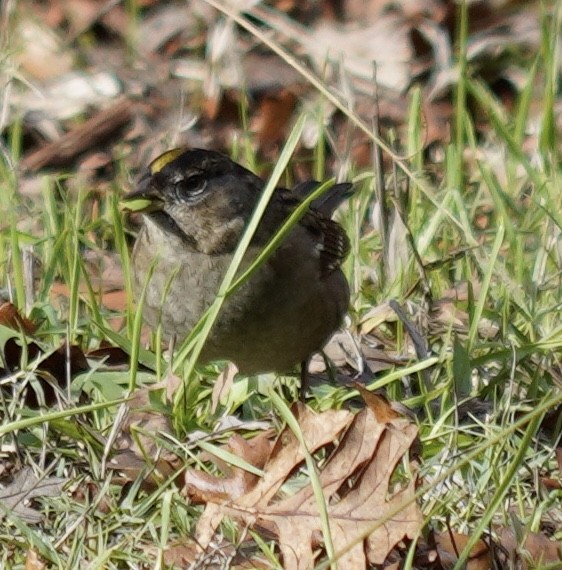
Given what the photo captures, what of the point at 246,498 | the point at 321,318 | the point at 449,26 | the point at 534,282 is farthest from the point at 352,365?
the point at 449,26

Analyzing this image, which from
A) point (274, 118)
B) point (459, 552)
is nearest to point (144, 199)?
point (459, 552)

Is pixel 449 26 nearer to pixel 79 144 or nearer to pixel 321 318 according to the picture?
pixel 79 144

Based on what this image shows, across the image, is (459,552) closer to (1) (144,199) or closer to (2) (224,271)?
(2) (224,271)

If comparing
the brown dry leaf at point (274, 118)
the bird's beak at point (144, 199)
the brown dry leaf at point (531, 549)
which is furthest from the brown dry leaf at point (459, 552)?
the brown dry leaf at point (274, 118)

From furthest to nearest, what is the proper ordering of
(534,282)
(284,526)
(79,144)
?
(79,144) < (534,282) < (284,526)

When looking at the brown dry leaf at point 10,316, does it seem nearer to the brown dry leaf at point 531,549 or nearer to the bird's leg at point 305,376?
the bird's leg at point 305,376

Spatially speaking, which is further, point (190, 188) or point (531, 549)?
point (190, 188)

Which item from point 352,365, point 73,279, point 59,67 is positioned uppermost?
point 73,279
